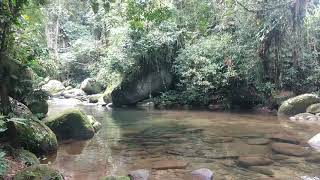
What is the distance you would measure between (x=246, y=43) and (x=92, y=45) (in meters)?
15.1

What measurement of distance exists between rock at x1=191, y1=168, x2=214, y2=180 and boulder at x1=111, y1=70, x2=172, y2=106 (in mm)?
13133

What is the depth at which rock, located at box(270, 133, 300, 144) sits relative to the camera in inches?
378

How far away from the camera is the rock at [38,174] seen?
497 cm

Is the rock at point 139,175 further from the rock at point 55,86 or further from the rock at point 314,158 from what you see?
the rock at point 55,86

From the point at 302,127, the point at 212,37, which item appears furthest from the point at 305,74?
the point at 302,127

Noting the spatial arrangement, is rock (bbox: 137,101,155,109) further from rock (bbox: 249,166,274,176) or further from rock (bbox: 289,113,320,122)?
rock (bbox: 249,166,274,176)

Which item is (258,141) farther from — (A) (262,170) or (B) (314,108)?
(B) (314,108)

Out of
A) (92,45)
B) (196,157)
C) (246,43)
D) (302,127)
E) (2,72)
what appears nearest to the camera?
(2,72)

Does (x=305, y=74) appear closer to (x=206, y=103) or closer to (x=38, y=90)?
(x=206, y=103)

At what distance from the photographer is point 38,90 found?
9.75 metres

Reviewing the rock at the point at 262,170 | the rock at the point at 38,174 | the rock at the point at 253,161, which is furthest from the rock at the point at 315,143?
the rock at the point at 38,174

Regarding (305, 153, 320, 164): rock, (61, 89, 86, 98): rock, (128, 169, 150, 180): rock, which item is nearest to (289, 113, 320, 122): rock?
(305, 153, 320, 164): rock

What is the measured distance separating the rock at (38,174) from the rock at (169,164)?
2.41 meters

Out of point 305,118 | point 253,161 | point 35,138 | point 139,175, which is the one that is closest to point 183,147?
point 253,161
